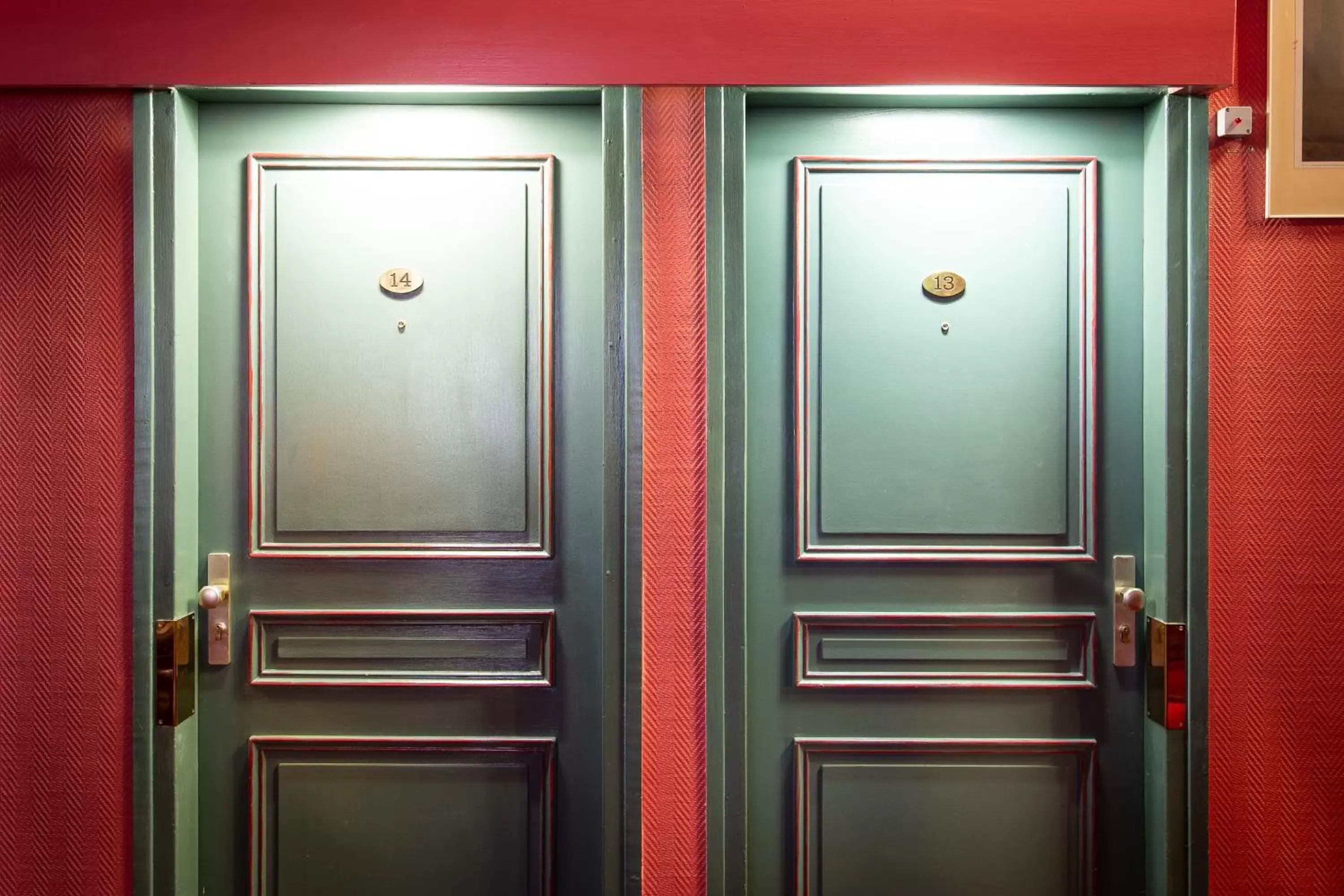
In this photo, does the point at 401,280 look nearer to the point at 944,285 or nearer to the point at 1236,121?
the point at 944,285

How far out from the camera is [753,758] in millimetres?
1571

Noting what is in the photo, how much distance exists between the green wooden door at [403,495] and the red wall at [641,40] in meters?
0.13

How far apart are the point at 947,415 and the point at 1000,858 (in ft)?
3.06

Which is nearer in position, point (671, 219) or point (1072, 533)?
point (671, 219)

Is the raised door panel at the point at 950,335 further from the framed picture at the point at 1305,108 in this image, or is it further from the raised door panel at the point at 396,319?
the raised door panel at the point at 396,319

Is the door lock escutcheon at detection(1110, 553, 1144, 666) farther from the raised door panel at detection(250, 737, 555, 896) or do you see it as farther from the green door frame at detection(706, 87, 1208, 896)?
the raised door panel at detection(250, 737, 555, 896)

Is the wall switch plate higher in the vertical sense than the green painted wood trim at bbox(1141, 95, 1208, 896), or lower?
higher

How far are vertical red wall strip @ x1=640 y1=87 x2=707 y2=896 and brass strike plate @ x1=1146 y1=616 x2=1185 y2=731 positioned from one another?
2.97 feet

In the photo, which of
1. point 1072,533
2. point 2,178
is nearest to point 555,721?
point 1072,533

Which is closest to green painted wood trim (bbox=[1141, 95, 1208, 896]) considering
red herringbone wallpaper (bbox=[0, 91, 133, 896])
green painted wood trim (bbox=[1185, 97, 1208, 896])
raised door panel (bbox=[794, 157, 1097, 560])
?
green painted wood trim (bbox=[1185, 97, 1208, 896])

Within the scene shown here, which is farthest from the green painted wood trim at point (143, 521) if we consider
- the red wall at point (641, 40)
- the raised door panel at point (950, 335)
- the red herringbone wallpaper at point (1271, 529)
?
the red herringbone wallpaper at point (1271, 529)

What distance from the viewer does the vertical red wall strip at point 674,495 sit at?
57.4 inches

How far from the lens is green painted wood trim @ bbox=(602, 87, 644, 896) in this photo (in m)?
1.45

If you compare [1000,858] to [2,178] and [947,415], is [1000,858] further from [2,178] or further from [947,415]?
[2,178]
